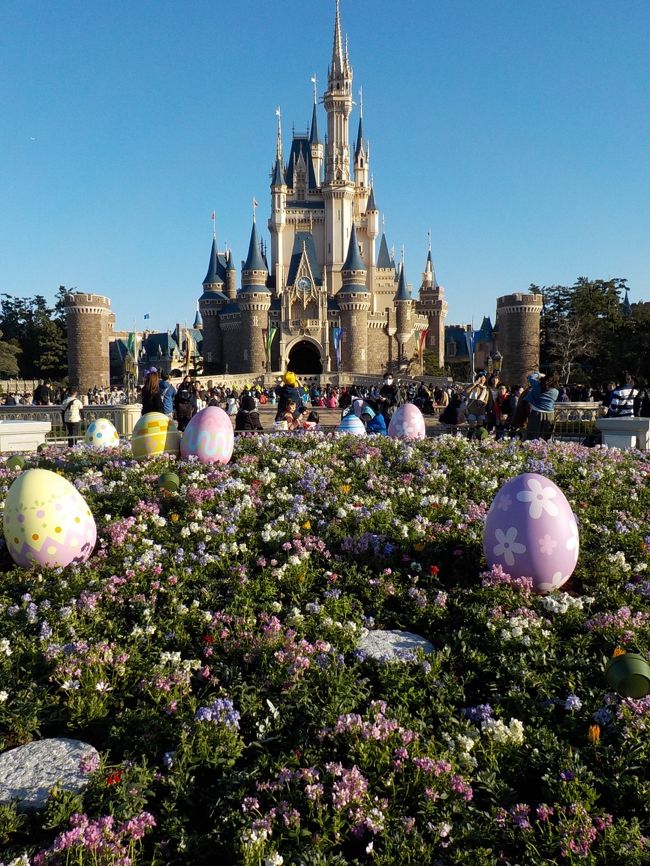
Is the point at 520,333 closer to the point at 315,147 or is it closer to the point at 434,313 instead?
the point at 434,313

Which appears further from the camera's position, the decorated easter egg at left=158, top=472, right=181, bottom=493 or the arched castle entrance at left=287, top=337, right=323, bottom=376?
the arched castle entrance at left=287, top=337, right=323, bottom=376

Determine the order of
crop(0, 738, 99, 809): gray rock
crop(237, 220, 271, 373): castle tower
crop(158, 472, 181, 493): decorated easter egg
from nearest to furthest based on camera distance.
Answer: crop(0, 738, 99, 809): gray rock
crop(158, 472, 181, 493): decorated easter egg
crop(237, 220, 271, 373): castle tower

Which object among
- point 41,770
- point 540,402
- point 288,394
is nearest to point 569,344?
point 288,394

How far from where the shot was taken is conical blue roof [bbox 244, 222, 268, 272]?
214 feet

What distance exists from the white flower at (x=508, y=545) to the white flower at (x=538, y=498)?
21cm

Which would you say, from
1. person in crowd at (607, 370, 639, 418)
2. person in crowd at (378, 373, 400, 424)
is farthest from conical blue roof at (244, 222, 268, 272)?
person in crowd at (607, 370, 639, 418)

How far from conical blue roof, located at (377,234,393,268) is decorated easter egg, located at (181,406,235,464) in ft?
224

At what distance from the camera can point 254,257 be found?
214 feet

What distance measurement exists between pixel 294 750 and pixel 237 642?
39.3 inches

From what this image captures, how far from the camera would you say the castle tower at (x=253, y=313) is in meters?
63.6

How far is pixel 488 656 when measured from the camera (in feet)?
14.7

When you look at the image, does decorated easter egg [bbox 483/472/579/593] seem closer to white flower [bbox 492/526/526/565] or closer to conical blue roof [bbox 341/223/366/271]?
white flower [bbox 492/526/526/565]

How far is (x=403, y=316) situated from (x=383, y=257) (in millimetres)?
9097

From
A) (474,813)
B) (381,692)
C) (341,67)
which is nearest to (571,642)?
(381,692)
